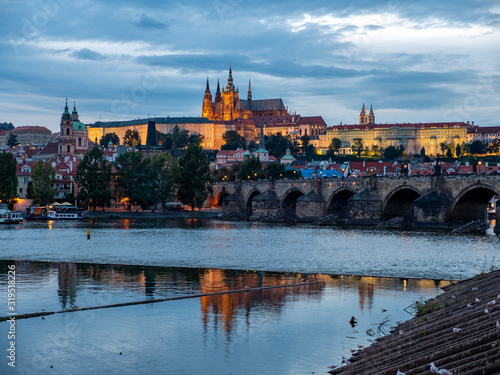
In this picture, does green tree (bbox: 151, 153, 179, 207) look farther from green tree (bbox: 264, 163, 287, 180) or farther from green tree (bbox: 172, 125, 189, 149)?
green tree (bbox: 172, 125, 189, 149)

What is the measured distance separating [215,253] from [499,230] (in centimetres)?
2364

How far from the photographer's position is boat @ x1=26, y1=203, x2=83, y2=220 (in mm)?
71750

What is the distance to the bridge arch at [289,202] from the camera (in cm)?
7643

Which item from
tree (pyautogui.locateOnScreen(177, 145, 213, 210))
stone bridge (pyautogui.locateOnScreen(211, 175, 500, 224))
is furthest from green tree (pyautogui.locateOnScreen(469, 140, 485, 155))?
tree (pyautogui.locateOnScreen(177, 145, 213, 210))

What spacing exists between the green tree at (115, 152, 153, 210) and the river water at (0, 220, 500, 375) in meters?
36.3

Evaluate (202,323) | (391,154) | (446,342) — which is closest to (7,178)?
(202,323)

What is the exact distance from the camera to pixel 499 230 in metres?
50.3

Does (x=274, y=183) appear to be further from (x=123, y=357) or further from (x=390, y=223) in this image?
(x=123, y=357)

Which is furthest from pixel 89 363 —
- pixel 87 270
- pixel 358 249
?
pixel 358 249

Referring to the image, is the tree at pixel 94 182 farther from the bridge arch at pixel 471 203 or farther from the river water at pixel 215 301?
the bridge arch at pixel 471 203

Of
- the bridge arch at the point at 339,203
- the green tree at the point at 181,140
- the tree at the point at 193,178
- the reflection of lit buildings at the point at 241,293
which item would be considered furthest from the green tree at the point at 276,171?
the green tree at the point at 181,140

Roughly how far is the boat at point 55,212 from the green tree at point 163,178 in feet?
28.0

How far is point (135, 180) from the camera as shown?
78.1m

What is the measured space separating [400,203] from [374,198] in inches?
142
